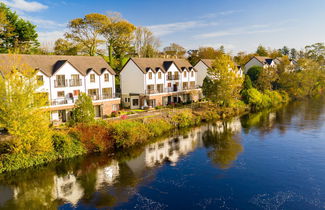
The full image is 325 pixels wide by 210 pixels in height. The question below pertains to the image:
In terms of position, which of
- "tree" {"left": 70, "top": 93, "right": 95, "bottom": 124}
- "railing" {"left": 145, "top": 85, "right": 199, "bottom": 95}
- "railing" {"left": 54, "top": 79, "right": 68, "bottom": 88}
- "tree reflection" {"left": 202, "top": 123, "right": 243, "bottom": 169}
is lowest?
"tree reflection" {"left": 202, "top": 123, "right": 243, "bottom": 169}

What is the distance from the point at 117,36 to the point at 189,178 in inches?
1954

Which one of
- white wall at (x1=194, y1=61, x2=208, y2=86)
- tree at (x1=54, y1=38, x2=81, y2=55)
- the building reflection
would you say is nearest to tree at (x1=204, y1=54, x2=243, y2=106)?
white wall at (x1=194, y1=61, x2=208, y2=86)

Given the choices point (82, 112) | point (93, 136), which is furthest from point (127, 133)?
point (82, 112)

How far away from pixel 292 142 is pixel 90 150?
80.9 feet

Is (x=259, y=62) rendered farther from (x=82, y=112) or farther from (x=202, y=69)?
(x=82, y=112)

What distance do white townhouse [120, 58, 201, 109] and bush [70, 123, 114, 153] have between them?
712 inches

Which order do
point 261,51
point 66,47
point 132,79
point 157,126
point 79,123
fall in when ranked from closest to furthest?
point 79,123
point 157,126
point 132,79
point 66,47
point 261,51

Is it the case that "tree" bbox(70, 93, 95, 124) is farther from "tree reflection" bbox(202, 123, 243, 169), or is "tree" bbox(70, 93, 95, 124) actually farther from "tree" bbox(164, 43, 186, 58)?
"tree" bbox(164, 43, 186, 58)

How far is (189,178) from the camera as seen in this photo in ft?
80.3

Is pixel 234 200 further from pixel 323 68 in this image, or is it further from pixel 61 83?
pixel 323 68

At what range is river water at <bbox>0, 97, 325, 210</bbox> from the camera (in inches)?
810

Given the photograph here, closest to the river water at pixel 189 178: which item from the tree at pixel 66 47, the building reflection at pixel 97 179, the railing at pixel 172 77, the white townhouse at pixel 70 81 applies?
the building reflection at pixel 97 179

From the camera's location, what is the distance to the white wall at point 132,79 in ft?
167

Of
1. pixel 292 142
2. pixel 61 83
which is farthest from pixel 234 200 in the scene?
pixel 61 83
